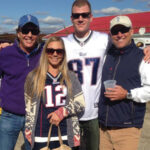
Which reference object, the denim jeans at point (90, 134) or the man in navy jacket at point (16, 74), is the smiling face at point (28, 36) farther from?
the denim jeans at point (90, 134)

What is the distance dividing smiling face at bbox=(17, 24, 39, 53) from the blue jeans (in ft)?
2.98

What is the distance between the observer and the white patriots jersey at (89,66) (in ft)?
9.86

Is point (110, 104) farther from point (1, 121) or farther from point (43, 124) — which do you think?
point (1, 121)

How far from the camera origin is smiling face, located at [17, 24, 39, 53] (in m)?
2.94

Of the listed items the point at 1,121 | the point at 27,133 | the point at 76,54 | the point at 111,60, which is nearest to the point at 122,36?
the point at 111,60

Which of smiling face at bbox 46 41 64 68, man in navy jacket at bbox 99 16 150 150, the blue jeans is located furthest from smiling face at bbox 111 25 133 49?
the blue jeans

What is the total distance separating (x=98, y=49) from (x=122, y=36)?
0.43 meters

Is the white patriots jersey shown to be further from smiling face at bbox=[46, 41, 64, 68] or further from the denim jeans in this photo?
smiling face at bbox=[46, 41, 64, 68]

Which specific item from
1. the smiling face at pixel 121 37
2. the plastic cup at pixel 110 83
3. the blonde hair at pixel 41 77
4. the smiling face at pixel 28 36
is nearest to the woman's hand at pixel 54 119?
the blonde hair at pixel 41 77

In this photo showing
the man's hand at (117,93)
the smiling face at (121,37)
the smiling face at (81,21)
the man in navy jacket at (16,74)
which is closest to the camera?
the man's hand at (117,93)

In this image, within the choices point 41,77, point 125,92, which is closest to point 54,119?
point 41,77

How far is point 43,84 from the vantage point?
2.56 meters

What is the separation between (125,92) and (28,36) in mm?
1437

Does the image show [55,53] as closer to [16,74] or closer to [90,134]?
[16,74]
